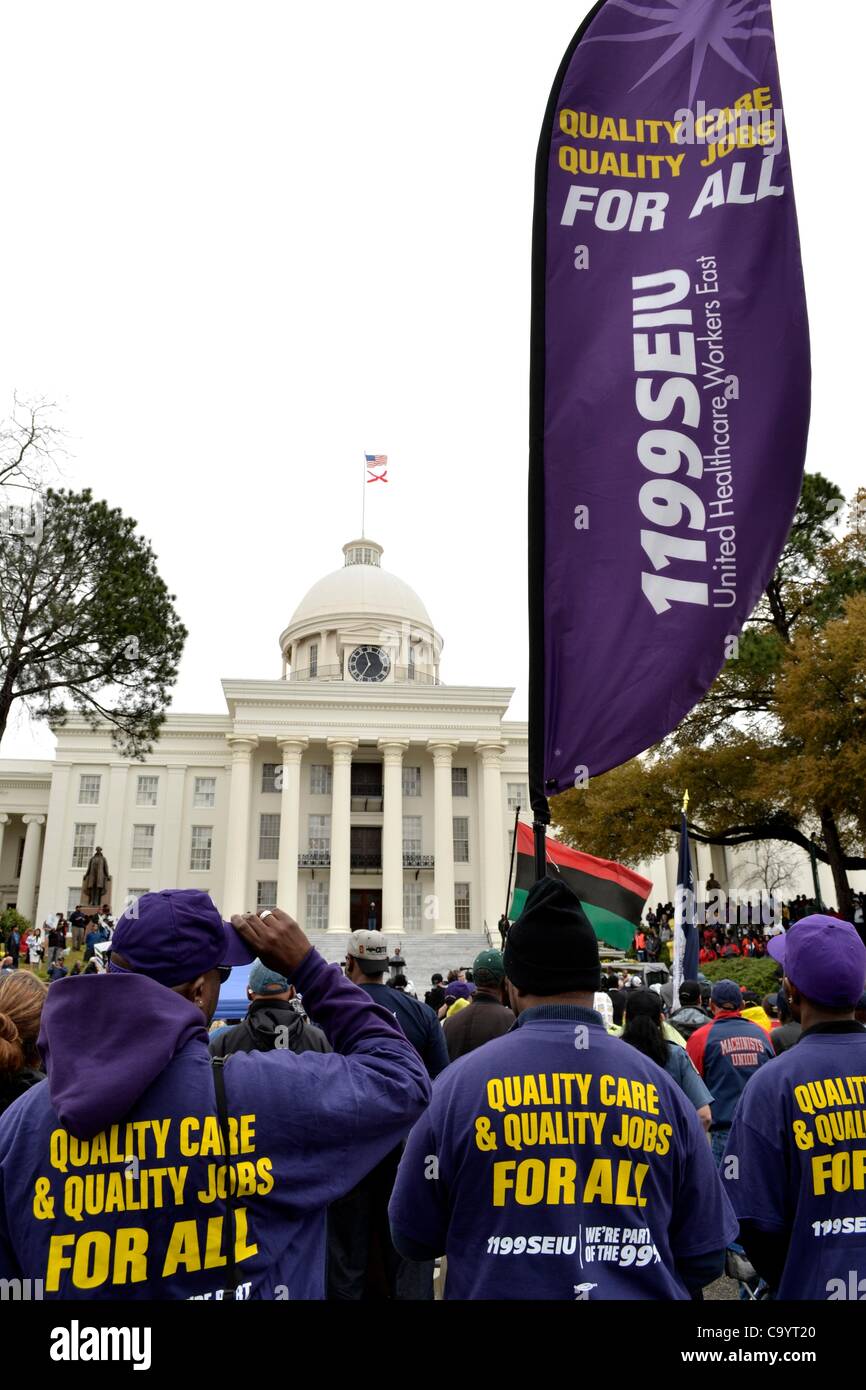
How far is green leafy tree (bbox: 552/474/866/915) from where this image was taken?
906 inches

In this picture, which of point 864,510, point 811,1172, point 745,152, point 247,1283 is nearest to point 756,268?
point 745,152

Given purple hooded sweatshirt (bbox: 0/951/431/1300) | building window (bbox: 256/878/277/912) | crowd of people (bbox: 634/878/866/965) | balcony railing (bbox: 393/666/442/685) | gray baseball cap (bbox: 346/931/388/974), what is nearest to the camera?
purple hooded sweatshirt (bbox: 0/951/431/1300)

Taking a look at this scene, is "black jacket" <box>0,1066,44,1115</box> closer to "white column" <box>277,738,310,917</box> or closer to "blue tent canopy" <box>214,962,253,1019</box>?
"blue tent canopy" <box>214,962,253,1019</box>

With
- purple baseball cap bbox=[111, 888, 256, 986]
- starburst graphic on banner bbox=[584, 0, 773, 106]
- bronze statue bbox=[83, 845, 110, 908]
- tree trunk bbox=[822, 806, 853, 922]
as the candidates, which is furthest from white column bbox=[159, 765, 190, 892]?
purple baseball cap bbox=[111, 888, 256, 986]

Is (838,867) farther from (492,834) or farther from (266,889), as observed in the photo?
(266,889)

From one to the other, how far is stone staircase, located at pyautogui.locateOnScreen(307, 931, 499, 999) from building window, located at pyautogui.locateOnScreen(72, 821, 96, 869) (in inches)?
520

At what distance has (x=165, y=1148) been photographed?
2088 millimetres

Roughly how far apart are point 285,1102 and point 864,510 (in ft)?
92.9

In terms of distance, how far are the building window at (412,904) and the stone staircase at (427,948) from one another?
2.30 meters

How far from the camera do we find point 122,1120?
2.07m

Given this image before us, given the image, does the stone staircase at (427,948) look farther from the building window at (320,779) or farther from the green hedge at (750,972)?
the green hedge at (750,972)

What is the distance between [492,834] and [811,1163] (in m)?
46.8
